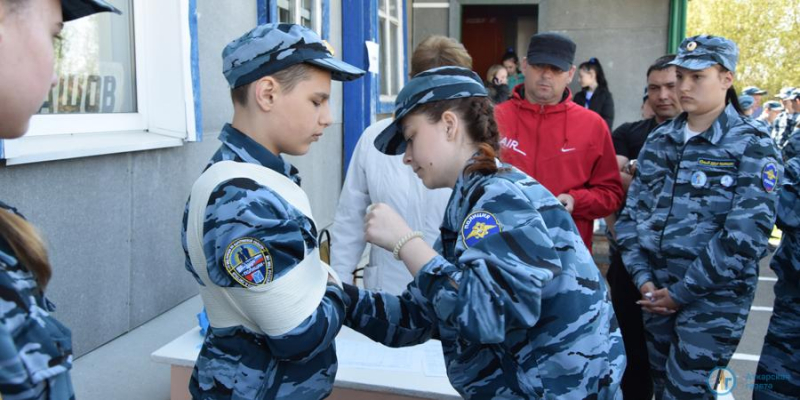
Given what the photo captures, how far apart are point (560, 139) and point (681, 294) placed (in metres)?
0.84

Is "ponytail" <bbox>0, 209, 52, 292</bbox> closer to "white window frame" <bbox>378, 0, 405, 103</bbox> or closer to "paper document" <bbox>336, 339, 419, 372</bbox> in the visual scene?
"paper document" <bbox>336, 339, 419, 372</bbox>

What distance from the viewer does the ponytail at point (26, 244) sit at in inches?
31.3

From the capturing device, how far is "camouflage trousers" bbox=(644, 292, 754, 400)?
8.35ft

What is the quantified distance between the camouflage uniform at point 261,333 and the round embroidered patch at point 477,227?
0.33 metres

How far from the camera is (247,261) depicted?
1251 mm

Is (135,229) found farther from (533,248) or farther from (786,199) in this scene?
(786,199)

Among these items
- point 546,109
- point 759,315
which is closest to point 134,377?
point 546,109

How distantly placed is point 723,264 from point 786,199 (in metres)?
Answer: 0.71

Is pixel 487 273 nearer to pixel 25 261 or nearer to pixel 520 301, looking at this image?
pixel 520 301

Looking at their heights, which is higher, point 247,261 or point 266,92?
point 266,92

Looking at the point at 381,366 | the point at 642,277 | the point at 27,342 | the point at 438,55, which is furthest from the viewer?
the point at 642,277

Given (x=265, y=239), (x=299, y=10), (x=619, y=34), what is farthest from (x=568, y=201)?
(x=619, y=34)

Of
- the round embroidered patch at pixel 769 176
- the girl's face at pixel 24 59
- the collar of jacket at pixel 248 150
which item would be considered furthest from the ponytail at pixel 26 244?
the round embroidered patch at pixel 769 176

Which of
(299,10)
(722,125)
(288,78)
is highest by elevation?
(299,10)
